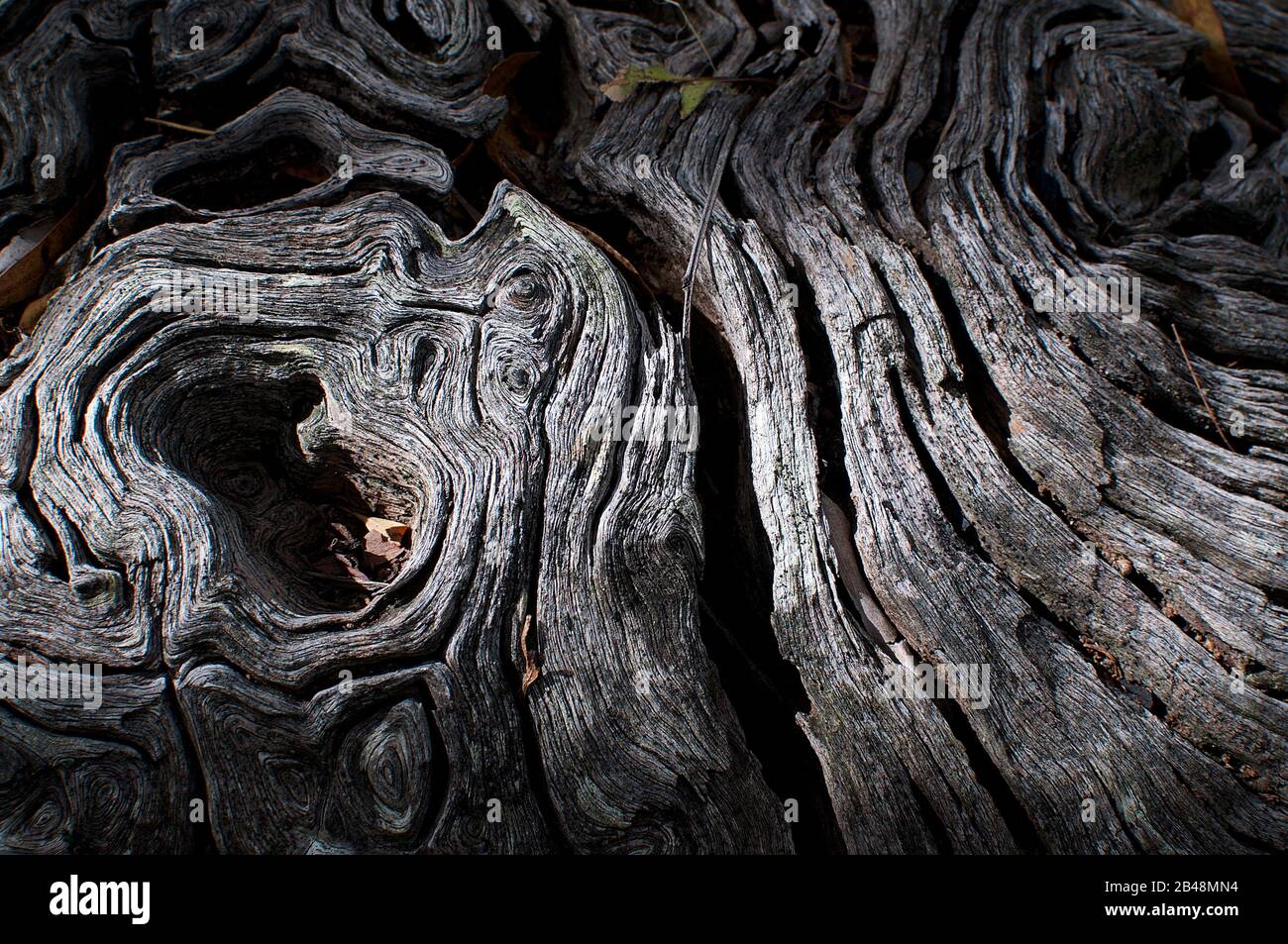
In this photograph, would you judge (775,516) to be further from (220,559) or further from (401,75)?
(401,75)

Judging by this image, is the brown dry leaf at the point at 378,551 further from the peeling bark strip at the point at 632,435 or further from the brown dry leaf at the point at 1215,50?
the brown dry leaf at the point at 1215,50

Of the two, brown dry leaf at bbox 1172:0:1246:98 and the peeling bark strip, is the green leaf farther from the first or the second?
brown dry leaf at bbox 1172:0:1246:98

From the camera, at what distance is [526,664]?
275 cm

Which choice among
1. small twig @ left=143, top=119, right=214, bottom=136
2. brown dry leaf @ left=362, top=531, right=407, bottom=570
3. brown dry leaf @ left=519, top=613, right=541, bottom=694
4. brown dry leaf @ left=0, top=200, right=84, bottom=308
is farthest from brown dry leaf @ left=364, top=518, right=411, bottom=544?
small twig @ left=143, top=119, right=214, bottom=136

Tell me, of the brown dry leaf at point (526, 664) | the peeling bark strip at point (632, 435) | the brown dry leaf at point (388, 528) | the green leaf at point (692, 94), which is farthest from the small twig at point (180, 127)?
the brown dry leaf at point (526, 664)

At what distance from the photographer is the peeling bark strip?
262 cm

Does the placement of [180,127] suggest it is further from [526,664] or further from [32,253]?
[526,664]

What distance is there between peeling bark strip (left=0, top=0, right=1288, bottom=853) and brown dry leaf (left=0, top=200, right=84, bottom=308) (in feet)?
0.06

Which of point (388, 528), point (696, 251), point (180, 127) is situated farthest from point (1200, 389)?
point (180, 127)

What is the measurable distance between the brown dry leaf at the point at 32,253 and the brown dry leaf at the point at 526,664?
8.60ft

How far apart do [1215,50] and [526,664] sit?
465cm

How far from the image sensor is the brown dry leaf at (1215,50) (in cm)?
438
